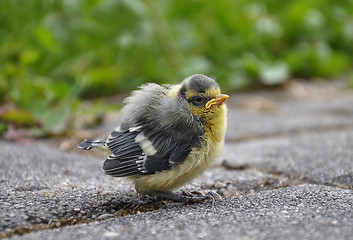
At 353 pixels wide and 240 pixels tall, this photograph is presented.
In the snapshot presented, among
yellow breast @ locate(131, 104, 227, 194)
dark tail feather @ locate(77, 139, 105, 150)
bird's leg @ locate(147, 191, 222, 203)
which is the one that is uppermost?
dark tail feather @ locate(77, 139, 105, 150)

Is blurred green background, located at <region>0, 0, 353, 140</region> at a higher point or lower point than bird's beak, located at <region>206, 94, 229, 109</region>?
higher

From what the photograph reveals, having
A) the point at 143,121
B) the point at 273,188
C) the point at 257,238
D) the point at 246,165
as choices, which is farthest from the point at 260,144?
the point at 257,238

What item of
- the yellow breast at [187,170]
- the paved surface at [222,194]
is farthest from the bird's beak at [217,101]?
the paved surface at [222,194]

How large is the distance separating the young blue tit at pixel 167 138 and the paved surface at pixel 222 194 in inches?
5.7

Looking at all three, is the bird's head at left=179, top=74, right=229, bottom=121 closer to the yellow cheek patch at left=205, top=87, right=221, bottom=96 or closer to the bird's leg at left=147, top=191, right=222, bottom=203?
the yellow cheek patch at left=205, top=87, right=221, bottom=96

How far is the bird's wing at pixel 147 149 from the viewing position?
7.74 ft

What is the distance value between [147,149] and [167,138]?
116 millimetres

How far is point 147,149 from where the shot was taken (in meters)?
2.40

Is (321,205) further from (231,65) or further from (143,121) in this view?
(231,65)

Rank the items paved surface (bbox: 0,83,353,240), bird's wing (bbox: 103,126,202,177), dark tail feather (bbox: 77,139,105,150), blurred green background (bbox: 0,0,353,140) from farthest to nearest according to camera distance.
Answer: blurred green background (bbox: 0,0,353,140), dark tail feather (bbox: 77,139,105,150), bird's wing (bbox: 103,126,202,177), paved surface (bbox: 0,83,353,240)

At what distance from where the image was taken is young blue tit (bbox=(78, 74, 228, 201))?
2.38 metres

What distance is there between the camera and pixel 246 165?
9.97 feet

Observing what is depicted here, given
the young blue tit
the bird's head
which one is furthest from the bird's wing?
the bird's head

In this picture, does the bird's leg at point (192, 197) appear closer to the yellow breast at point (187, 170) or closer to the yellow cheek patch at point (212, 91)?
the yellow breast at point (187, 170)
